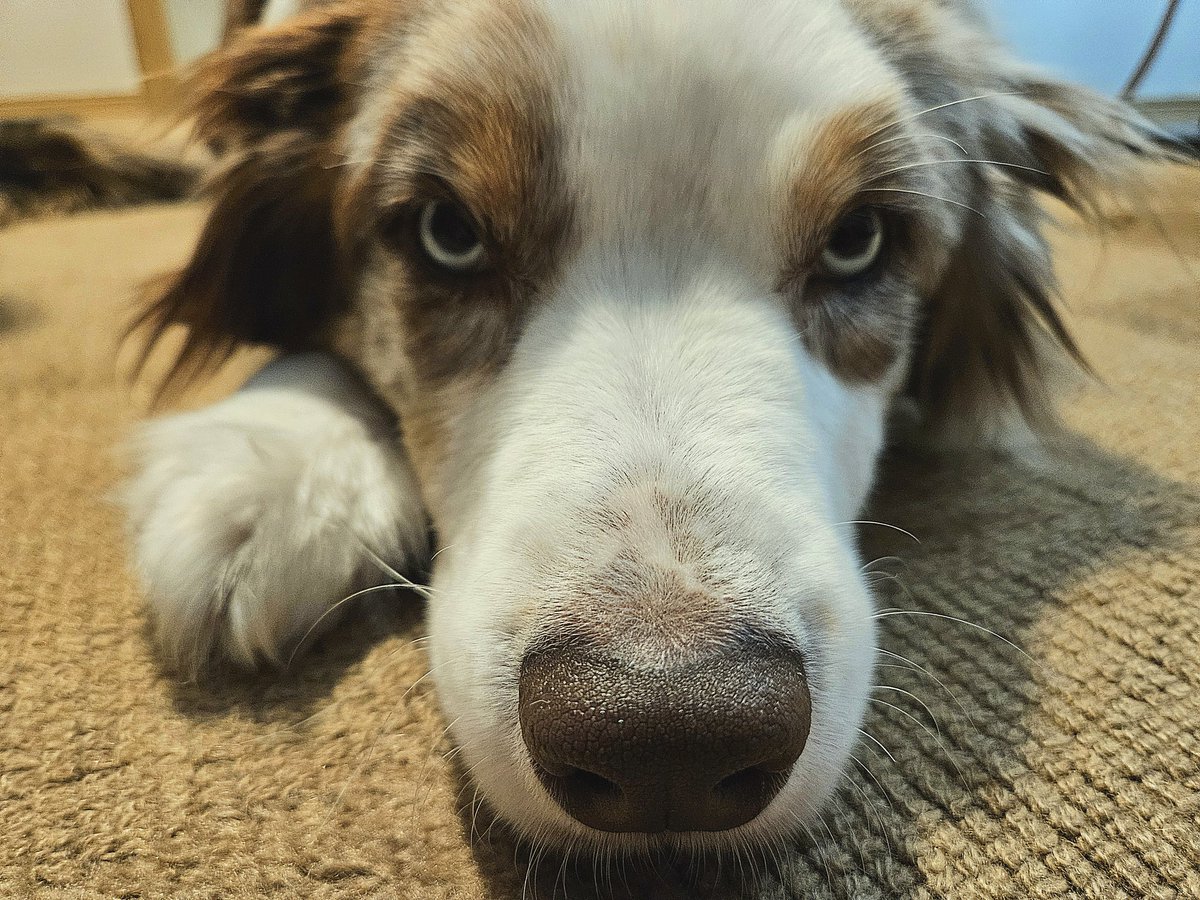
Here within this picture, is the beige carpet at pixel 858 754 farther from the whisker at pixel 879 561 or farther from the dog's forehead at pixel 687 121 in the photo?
the dog's forehead at pixel 687 121

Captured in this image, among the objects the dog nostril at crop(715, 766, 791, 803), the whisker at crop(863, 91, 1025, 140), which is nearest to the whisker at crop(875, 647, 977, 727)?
the dog nostril at crop(715, 766, 791, 803)

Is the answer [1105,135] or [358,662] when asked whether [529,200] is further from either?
[1105,135]

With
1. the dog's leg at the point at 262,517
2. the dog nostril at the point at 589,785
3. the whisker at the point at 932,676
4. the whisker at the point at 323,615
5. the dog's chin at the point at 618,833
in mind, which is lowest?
the whisker at the point at 323,615

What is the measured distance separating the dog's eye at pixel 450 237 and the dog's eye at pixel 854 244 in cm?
40

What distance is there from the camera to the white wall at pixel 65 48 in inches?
127

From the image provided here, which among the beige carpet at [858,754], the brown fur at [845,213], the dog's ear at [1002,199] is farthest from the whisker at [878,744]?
the dog's ear at [1002,199]

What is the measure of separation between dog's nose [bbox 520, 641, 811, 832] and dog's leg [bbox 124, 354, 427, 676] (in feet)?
1.38

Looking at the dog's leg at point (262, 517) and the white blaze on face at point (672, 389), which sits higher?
the white blaze on face at point (672, 389)

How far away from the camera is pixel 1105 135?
1.52 m

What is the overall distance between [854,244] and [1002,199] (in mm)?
419

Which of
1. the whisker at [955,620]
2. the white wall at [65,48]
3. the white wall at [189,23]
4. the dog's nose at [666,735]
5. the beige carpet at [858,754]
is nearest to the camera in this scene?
the dog's nose at [666,735]

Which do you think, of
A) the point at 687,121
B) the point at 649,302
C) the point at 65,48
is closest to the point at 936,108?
the point at 687,121

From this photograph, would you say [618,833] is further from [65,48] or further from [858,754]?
[65,48]

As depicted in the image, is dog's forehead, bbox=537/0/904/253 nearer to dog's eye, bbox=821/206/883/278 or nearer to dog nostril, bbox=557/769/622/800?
dog's eye, bbox=821/206/883/278
